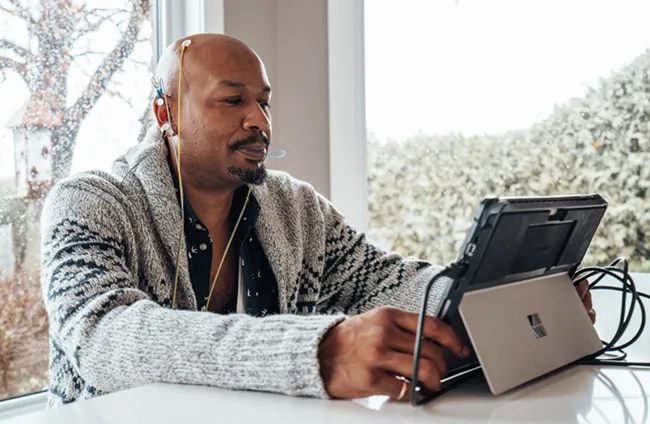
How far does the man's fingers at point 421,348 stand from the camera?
83 cm

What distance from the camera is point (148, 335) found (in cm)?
93

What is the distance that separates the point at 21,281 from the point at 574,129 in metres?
1.61

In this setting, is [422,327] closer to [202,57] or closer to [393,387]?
[393,387]

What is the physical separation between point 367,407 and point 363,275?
844mm

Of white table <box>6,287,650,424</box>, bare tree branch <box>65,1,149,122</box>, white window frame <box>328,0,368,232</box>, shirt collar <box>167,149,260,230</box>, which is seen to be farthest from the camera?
white window frame <box>328,0,368,232</box>

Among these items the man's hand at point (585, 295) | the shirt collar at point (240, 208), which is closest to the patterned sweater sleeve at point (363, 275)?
the shirt collar at point (240, 208)

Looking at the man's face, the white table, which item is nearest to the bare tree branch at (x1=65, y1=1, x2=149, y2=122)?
the man's face

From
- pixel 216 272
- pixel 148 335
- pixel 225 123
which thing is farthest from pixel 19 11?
pixel 148 335

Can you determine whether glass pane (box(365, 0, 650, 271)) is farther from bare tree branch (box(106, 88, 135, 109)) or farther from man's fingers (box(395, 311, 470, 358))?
man's fingers (box(395, 311, 470, 358))

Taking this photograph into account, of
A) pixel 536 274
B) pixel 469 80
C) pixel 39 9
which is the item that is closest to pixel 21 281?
pixel 39 9

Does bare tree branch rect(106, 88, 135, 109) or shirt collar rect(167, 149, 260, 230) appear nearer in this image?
shirt collar rect(167, 149, 260, 230)

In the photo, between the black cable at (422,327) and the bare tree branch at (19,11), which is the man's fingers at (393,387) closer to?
the black cable at (422,327)

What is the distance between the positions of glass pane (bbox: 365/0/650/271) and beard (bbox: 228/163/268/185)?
1077 millimetres

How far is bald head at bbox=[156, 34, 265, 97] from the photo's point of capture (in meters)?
1.61
